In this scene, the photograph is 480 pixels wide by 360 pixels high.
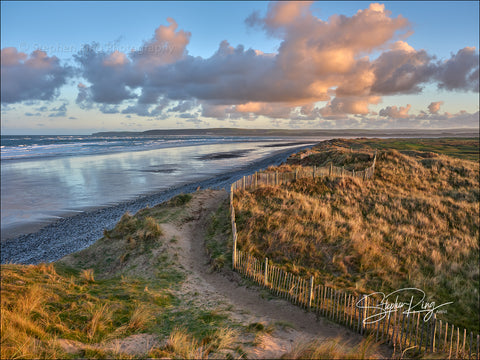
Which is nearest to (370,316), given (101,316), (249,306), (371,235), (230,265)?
(249,306)

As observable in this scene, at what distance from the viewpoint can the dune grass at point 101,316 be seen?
5328mm

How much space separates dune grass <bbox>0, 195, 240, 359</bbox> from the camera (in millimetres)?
5328

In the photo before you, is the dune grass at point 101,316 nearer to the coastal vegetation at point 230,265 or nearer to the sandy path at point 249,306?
the coastal vegetation at point 230,265

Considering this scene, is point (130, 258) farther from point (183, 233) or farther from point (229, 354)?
point (229, 354)

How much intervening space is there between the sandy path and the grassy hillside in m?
2.33

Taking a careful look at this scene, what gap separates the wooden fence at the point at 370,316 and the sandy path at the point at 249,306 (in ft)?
1.08

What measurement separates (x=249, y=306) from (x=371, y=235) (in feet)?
30.0

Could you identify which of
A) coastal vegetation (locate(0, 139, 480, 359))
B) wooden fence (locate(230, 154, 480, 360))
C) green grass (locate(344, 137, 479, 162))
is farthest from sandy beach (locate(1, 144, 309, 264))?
green grass (locate(344, 137, 479, 162))

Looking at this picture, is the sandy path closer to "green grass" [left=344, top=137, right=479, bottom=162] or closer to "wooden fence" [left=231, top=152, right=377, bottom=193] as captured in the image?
"wooden fence" [left=231, top=152, right=377, bottom=193]

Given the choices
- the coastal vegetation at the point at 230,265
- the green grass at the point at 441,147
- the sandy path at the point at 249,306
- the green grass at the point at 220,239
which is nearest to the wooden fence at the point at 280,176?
the coastal vegetation at the point at 230,265

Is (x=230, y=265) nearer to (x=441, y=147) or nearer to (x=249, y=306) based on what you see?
(x=249, y=306)

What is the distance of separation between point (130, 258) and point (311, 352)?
10.9 metres

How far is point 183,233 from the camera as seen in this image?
53.1ft

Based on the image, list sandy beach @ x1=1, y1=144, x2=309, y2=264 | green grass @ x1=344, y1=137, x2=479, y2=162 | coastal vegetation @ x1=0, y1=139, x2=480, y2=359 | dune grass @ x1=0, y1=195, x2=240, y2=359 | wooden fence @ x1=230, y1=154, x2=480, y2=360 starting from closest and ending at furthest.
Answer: dune grass @ x1=0, y1=195, x2=240, y2=359, coastal vegetation @ x1=0, y1=139, x2=480, y2=359, wooden fence @ x1=230, y1=154, x2=480, y2=360, sandy beach @ x1=1, y1=144, x2=309, y2=264, green grass @ x1=344, y1=137, x2=479, y2=162
